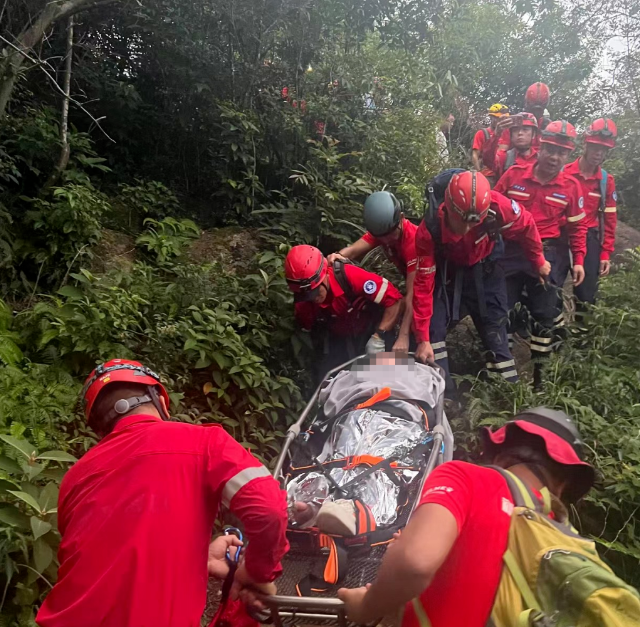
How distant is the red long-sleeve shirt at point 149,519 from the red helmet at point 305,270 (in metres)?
2.51

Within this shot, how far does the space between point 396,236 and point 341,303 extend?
788mm

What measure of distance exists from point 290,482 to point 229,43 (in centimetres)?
669

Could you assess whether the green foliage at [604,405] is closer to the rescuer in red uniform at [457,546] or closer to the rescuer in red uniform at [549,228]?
the rescuer in red uniform at [549,228]

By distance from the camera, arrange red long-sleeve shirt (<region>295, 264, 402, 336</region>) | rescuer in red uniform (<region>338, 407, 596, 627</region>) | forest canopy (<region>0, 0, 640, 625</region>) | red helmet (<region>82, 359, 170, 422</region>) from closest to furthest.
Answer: rescuer in red uniform (<region>338, 407, 596, 627</region>) < red helmet (<region>82, 359, 170, 422</region>) < forest canopy (<region>0, 0, 640, 625</region>) < red long-sleeve shirt (<region>295, 264, 402, 336</region>)

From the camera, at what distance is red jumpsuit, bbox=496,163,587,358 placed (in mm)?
5410

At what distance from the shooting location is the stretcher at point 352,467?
2.40 meters

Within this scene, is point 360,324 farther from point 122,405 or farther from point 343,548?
point 122,405

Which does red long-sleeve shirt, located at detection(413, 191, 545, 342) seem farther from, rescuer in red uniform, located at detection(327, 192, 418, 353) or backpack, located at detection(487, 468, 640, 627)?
backpack, located at detection(487, 468, 640, 627)

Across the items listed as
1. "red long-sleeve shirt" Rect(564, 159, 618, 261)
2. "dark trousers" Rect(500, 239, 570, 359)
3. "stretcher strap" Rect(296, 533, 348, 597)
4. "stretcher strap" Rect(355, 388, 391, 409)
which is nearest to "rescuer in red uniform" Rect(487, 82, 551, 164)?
"red long-sleeve shirt" Rect(564, 159, 618, 261)

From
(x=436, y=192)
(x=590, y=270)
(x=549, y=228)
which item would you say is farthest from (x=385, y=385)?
(x=590, y=270)

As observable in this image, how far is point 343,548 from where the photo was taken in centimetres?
272

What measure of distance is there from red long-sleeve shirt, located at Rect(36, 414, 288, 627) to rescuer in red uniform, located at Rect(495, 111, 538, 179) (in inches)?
221

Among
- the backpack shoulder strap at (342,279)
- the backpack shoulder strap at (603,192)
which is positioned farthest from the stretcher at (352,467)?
the backpack shoulder strap at (603,192)

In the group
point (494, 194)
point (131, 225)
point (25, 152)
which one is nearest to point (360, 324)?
point (494, 194)
